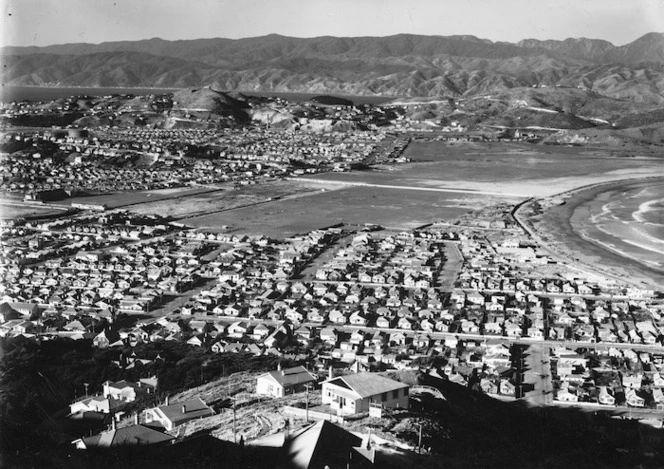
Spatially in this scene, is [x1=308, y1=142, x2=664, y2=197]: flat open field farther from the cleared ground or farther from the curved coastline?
the cleared ground

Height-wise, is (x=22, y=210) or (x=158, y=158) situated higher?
(x=158, y=158)

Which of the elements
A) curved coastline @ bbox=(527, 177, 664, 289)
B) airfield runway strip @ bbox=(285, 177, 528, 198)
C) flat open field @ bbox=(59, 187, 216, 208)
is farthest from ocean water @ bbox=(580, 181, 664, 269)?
flat open field @ bbox=(59, 187, 216, 208)

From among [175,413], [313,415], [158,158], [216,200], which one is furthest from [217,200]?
[313,415]

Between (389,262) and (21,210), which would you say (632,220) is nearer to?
(389,262)

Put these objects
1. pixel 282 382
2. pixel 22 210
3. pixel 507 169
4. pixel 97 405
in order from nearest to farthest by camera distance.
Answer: pixel 282 382 → pixel 97 405 → pixel 22 210 → pixel 507 169

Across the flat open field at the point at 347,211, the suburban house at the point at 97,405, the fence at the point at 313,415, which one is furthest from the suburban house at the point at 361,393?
the flat open field at the point at 347,211

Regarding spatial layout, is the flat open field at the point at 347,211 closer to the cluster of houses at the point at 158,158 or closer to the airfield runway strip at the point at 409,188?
the airfield runway strip at the point at 409,188

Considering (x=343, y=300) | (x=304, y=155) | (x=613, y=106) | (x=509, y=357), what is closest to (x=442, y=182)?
(x=304, y=155)
